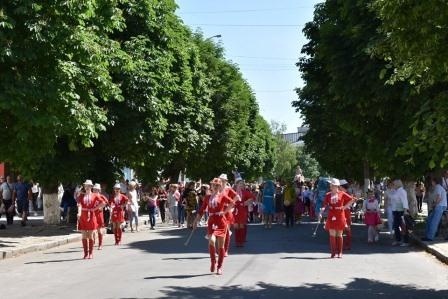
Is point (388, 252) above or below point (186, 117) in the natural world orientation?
below

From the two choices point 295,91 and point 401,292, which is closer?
point 401,292

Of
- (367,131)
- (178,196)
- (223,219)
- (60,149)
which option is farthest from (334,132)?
(223,219)

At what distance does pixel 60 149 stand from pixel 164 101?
14.5 ft

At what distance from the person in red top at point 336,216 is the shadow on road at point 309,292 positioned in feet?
13.7

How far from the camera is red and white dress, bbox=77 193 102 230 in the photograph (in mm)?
16125

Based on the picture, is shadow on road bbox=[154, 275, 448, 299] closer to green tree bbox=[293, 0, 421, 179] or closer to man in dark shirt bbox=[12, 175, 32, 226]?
green tree bbox=[293, 0, 421, 179]

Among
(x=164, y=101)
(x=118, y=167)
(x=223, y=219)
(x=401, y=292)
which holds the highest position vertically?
(x=164, y=101)

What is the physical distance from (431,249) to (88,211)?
8.46 m

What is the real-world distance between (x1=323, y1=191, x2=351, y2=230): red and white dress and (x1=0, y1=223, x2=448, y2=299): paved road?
79cm

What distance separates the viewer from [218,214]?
13.0 m

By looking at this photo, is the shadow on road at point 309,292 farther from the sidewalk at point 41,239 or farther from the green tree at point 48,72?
the green tree at point 48,72

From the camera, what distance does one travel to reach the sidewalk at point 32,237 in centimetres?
1792

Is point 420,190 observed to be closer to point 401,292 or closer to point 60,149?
point 60,149

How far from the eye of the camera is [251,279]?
11969mm
